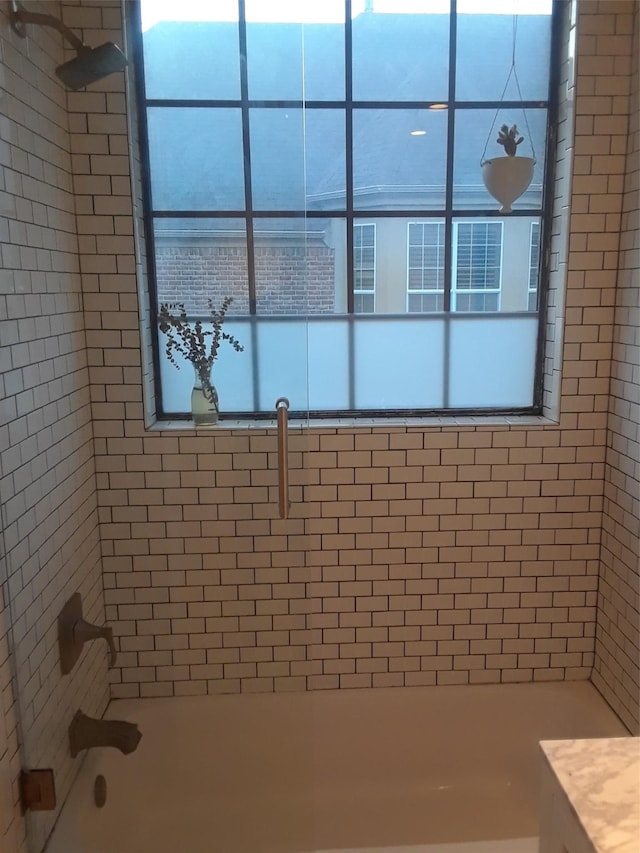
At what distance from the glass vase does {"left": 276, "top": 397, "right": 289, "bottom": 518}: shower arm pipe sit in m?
0.22

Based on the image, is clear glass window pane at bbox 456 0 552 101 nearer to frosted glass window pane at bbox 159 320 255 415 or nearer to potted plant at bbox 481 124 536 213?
potted plant at bbox 481 124 536 213

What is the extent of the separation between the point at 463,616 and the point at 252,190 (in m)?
1.56

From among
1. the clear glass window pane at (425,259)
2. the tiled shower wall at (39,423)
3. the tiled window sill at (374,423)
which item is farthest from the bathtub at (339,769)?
the clear glass window pane at (425,259)

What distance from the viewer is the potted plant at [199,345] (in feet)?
6.86

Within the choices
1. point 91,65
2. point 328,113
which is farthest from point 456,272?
point 91,65

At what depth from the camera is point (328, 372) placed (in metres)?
2.36

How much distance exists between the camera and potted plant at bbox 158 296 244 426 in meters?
2.09

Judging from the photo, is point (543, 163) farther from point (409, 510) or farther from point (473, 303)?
point (409, 510)

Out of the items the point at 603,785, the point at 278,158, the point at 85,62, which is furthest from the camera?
the point at 278,158

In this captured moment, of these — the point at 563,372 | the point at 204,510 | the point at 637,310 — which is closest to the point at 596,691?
the point at 563,372

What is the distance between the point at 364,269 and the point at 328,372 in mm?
371

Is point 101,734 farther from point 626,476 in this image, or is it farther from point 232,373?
point 626,476

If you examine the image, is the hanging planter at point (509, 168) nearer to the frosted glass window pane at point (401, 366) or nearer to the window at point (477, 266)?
the window at point (477, 266)

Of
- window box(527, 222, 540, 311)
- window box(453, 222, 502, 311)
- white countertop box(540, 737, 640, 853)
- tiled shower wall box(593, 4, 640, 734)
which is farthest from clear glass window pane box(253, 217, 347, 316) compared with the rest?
white countertop box(540, 737, 640, 853)
